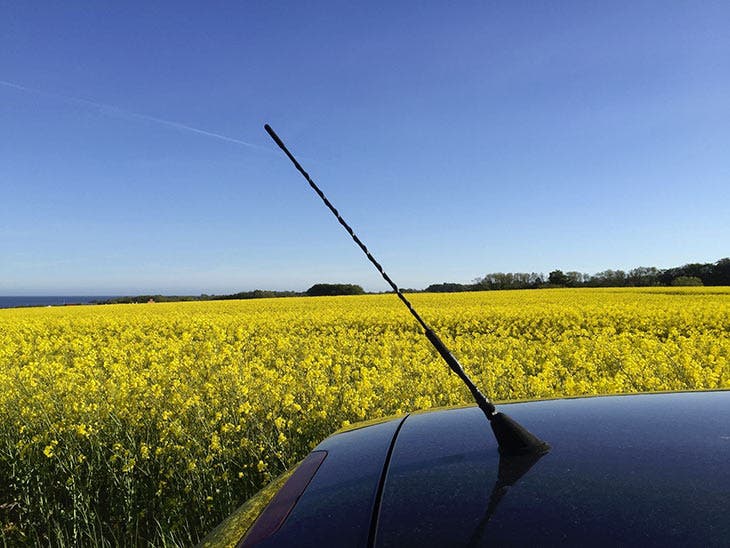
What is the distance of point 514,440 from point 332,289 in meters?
50.6

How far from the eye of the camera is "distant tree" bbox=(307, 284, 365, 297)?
5019 centimetres

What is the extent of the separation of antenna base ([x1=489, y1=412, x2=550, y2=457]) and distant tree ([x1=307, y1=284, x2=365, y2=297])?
158ft

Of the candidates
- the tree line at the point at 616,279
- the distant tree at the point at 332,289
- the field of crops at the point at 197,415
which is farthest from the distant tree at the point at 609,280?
the field of crops at the point at 197,415

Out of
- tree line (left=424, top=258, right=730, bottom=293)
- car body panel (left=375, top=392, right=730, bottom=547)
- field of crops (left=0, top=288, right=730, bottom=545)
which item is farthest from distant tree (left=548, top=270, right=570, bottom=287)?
car body panel (left=375, top=392, right=730, bottom=547)

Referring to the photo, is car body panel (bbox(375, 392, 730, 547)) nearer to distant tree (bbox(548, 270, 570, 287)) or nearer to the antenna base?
the antenna base

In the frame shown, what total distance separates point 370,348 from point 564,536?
7911mm

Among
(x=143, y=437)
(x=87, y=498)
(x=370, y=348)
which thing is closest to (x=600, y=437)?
(x=87, y=498)

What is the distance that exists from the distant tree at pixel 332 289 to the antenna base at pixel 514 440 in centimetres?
4822

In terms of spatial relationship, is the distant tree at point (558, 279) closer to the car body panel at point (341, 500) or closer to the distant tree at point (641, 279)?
the distant tree at point (641, 279)

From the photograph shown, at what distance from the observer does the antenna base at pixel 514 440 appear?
124 centimetres

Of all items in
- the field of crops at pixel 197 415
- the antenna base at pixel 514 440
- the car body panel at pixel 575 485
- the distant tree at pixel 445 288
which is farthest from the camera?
the distant tree at pixel 445 288

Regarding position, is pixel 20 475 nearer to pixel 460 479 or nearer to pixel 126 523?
pixel 126 523

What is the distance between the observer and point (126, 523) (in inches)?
156

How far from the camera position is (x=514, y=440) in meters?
1.27
